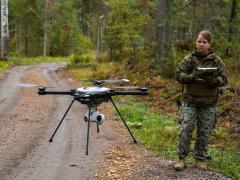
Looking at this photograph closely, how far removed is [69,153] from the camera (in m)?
9.39

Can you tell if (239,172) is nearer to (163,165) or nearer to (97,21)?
(163,165)

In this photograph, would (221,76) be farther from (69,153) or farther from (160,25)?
(160,25)

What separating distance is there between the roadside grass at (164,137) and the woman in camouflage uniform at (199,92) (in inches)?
20.3

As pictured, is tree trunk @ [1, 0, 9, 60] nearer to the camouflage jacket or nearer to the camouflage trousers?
the camouflage jacket

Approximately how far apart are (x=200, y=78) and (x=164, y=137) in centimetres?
351

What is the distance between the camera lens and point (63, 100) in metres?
17.1

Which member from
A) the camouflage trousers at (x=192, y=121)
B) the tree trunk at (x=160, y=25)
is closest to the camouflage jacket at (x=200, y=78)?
the camouflage trousers at (x=192, y=121)

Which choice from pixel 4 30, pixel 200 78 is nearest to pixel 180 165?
pixel 200 78

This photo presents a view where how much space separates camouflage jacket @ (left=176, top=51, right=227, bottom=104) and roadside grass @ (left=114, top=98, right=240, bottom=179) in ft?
4.30

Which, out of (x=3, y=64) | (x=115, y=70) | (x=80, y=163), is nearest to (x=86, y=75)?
(x=115, y=70)

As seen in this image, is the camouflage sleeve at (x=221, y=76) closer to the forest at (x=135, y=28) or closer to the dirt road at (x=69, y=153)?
the dirt road at (x=69, y=153)

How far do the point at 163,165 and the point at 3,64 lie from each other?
24808 millimetres

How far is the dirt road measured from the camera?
792cm

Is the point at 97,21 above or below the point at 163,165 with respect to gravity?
above
